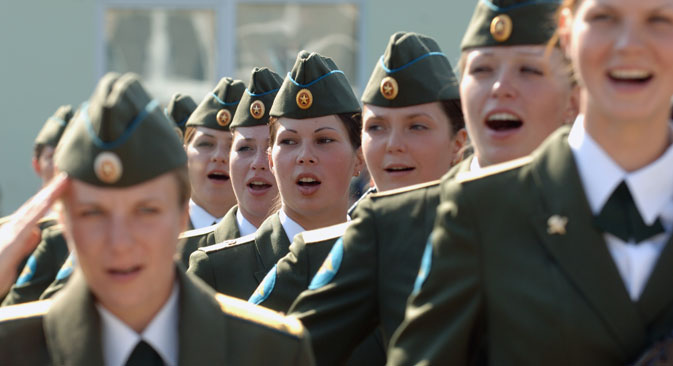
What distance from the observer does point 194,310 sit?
9.27ft

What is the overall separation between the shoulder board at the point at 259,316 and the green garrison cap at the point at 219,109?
363cm

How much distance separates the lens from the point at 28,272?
20.0 ft

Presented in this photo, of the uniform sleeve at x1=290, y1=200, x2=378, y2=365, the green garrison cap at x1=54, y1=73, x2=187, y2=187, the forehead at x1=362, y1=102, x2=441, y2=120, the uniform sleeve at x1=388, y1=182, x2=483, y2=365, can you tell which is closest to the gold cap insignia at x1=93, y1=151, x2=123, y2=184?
the green garrison cap at x1=54, y1=73, x2=187, y2=187

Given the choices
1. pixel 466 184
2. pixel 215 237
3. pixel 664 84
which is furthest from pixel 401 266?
pixel 215 237

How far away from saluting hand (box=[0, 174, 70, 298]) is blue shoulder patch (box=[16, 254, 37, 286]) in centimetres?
291

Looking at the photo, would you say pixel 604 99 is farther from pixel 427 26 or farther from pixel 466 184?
pixel 427 26

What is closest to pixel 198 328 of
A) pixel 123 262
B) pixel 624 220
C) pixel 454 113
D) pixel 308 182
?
pixel 123 262

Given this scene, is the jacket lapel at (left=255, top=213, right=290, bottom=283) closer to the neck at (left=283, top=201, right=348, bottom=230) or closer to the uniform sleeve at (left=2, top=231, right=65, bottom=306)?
the neck at (left=283, top=201, right=348, bottom=230)

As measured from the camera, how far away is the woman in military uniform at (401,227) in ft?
11.3

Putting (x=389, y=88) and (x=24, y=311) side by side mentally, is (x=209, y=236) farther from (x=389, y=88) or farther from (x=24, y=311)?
(x=24, y=311)

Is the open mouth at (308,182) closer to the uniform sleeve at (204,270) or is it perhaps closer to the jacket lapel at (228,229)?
the uniform sleeve at (204,270)

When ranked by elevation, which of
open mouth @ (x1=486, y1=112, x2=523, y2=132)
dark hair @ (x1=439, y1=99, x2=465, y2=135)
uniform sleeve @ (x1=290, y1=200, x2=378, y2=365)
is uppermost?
open mouth @ (x1=486, y1=112, x2=523, y2=132)

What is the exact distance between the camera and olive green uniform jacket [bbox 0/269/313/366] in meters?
2.74

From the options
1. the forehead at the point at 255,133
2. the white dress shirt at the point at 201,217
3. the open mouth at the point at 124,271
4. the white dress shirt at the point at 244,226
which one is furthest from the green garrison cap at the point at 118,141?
the white dress shirt at the point at 201,217
